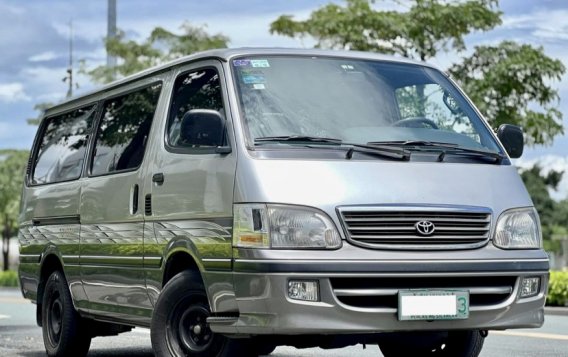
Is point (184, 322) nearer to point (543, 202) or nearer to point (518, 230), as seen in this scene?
point (518, 230)

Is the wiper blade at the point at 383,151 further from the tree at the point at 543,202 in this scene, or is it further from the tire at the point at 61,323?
the tree at the point at 543,202

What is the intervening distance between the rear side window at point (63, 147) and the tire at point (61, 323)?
919mm

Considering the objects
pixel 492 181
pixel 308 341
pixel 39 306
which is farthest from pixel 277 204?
pixel 39 306

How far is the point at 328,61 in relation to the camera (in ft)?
25.3

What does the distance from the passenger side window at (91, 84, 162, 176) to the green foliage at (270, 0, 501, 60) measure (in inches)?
806

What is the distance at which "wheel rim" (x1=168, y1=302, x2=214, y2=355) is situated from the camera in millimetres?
7094

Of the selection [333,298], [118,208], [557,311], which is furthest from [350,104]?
[557,311]

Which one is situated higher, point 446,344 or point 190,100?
point 190,100

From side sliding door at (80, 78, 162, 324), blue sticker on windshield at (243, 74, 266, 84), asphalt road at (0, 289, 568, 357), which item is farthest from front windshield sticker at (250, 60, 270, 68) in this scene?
asphalt road at (0, 289, 568, 357)

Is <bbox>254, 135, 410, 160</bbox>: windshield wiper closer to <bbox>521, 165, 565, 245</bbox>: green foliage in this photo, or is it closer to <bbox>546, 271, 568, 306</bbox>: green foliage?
<bbox>546, 271, 568, 306</bbox>: green foliage

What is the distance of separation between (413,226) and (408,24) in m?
23.5

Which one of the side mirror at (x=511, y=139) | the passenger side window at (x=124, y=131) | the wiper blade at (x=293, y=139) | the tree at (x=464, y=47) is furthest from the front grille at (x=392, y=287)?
the tree at (x=464, y=47)

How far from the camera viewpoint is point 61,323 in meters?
9.80

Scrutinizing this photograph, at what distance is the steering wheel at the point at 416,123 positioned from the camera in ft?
24.2
